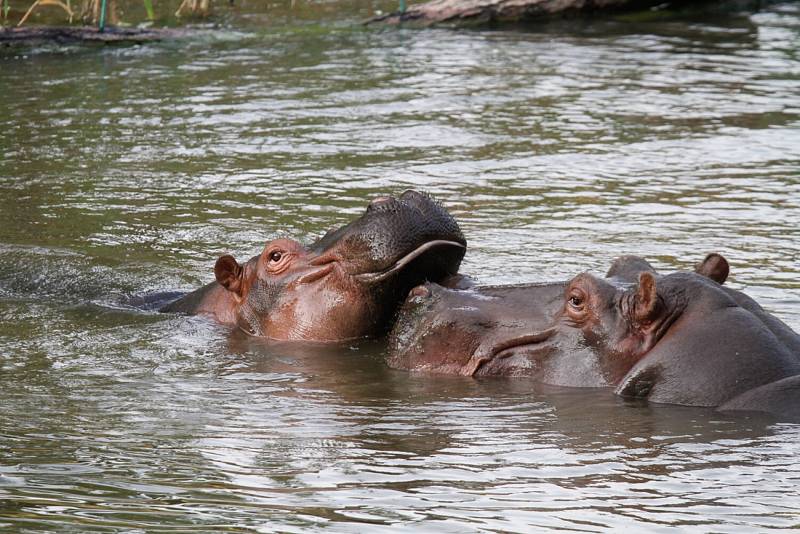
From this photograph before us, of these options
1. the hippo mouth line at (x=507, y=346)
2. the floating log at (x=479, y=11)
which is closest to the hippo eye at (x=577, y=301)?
the hippo mouth line at (x=507, y=346)

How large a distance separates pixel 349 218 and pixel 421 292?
364cm

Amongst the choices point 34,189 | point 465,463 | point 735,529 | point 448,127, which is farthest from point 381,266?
point 448,127

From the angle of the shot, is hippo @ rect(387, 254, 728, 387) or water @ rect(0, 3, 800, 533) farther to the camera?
hippo @ rect(387, 254, 728, 387)

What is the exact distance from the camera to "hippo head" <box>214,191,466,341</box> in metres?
6.38

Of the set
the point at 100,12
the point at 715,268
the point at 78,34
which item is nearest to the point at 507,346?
the point at 715,268

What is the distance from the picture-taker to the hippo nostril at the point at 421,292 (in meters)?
6.00

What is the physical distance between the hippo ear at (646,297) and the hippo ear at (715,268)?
1.43 ft

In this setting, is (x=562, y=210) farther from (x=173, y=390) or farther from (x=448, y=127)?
(x=173, y=390)

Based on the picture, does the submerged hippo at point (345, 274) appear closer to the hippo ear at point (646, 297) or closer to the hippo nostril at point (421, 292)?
the hippo nostril at point (421, 292)

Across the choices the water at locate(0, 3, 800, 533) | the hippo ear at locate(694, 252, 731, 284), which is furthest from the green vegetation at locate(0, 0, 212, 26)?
the hippo ear at locate(694, 252, 731, 284)

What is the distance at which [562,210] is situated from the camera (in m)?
9.76

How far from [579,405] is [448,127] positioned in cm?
756

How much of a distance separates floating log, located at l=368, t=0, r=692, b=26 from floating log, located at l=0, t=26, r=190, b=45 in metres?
2.89

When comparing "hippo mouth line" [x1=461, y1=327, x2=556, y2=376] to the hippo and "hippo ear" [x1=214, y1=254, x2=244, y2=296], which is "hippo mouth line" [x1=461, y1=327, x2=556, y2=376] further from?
"hippo ear" [x1=214, y1=254, x2=244, y2=296]
